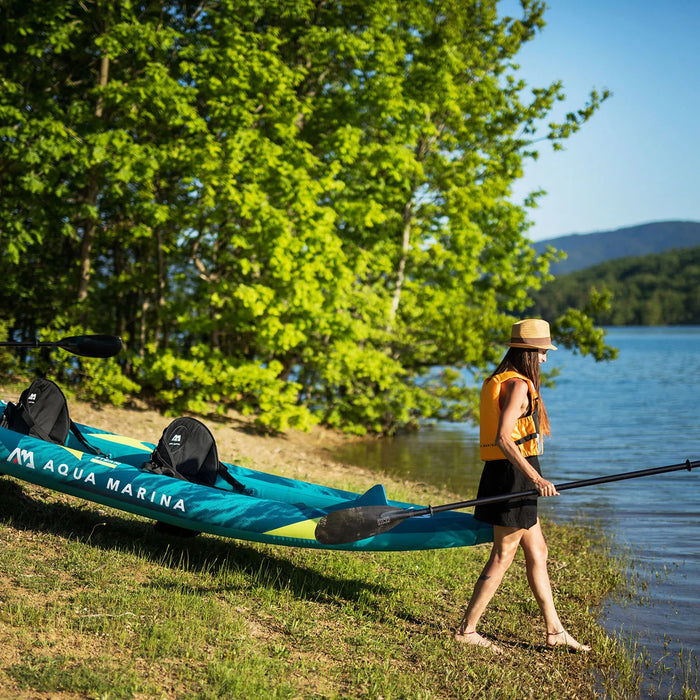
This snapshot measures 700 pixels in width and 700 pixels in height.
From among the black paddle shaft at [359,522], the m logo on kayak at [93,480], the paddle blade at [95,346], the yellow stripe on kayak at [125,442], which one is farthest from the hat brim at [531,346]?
the paddle blade at [95,346]

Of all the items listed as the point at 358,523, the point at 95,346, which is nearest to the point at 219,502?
the point at 358,523

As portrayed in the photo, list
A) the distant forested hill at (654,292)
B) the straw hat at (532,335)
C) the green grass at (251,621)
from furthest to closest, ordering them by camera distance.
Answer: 1. the distant forested hill at (654,292)
2. the straw hat at (532,335)
3. the green grass at (251,621)

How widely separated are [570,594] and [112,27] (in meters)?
10.8

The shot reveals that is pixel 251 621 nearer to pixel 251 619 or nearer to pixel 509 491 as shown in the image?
pixel 251 619

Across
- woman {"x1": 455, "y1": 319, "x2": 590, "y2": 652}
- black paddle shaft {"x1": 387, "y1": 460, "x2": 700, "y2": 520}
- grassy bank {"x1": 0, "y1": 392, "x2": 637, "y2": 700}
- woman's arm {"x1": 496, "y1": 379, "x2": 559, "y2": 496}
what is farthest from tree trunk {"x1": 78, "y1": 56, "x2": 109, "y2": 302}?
woman's arm {"x1": 496, "y1": 379, "x2": 559, "y2": 496}

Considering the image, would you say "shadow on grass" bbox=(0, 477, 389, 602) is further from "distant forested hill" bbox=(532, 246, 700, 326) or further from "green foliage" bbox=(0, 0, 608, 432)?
"distant forested hill" bbox=(532, 246, 700, 326)

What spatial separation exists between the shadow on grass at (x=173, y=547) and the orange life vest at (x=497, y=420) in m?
1.64

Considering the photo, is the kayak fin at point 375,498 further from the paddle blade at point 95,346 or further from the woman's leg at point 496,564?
the paddle blade at point 95,346

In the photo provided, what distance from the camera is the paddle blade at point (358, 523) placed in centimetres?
501

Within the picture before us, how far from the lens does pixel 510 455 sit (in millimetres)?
4543

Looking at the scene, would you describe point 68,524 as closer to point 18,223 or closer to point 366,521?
point 366,521

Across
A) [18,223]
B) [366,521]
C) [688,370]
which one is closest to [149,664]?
[366,521]

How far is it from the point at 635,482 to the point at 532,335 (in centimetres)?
861

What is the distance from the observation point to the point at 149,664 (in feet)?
13.4
